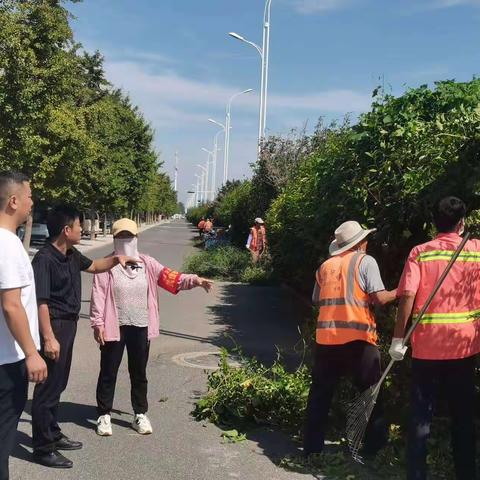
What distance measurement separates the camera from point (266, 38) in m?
25.0

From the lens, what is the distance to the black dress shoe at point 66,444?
4609 mm

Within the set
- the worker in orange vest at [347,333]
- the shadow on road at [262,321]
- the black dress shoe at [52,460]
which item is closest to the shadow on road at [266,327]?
the shadow on road at [262,321]

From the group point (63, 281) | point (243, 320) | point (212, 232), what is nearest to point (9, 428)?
point (63, 281)

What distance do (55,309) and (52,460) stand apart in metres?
1.00

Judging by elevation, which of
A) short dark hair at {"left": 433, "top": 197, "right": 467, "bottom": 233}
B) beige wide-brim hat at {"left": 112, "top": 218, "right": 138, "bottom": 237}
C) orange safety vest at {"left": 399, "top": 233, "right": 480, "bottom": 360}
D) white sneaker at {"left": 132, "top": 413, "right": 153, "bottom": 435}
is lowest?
white sneaker at {"left": 132, "top": 413, "right": 153, "bottom": 435}

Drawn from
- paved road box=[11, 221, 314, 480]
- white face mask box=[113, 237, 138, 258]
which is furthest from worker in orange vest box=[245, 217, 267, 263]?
white face mask box=[113, 237, 138, 258]

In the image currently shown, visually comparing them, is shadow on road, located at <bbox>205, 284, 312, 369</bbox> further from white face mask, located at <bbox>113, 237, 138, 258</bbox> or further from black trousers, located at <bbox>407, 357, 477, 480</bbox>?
black trousers, located at <bbox>407, 357, 477, 480</bbox>

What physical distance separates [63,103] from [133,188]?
19.9 metres

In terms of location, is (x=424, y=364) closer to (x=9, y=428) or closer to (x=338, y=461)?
(x=338, y=461)

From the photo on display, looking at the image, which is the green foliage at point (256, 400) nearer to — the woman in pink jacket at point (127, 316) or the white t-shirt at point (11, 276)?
the woman in pink jacket at point (127, 316)

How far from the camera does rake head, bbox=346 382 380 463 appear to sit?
396cm

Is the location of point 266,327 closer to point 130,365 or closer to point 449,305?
point 130,365

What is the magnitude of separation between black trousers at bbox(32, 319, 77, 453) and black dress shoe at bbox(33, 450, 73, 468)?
0.11 feet

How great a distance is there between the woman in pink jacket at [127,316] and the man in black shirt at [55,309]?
1.37ft
